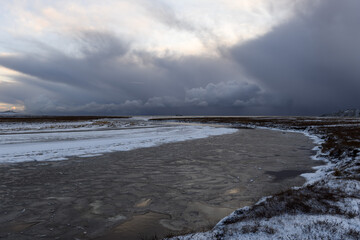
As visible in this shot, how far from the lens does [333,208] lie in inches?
224

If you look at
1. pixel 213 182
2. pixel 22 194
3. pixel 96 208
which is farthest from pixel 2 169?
pixel 213 182

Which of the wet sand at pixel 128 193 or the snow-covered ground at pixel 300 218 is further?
the wet sand at pixel 128 193

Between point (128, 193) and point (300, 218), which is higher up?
point (300, 218)

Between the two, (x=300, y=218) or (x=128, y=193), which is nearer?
(x=300, y=218)

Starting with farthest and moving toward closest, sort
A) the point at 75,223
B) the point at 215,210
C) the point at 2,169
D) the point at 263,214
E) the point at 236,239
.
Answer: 1. the point at 2,169
2. the point at 215,210
3. the point at 75,223
4. the point at 263,214
5. the point at 236,239

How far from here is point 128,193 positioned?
27.6ft

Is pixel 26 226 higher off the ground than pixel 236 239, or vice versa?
pixel 236 239

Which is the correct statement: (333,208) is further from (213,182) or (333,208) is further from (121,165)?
(121,165)

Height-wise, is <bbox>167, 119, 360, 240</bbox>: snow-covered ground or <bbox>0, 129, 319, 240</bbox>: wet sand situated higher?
<bbox>167, 119, 360, 240</bbox>: snow-covered ground

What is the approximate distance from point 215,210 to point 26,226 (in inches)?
210

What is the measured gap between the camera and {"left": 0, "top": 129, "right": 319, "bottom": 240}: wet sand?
19.1 ft

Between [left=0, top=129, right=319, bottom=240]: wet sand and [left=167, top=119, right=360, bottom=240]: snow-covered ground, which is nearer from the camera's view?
[left=167, top=119, right=360, bottom=240]: snow-covered ground

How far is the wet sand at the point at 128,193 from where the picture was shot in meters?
5.82

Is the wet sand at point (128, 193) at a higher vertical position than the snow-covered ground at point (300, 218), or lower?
lower
